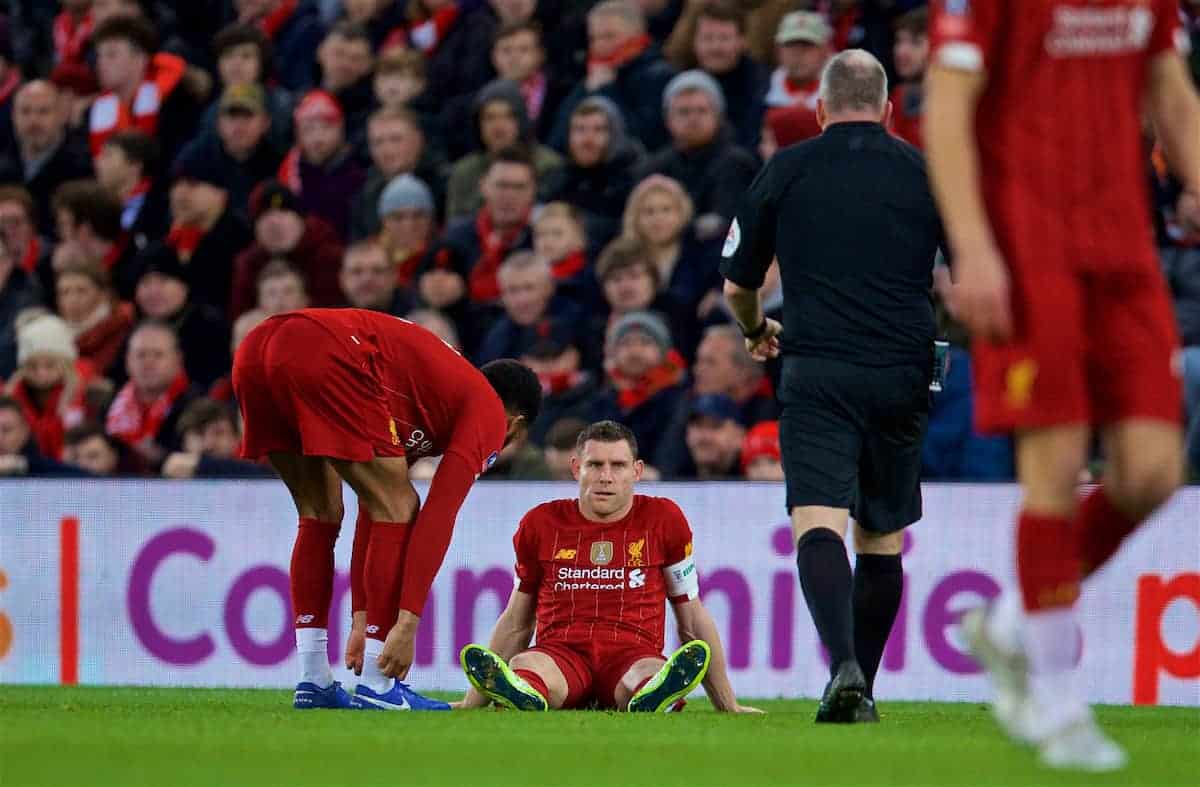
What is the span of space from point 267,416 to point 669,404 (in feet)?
13.1

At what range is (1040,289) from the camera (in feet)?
16.4

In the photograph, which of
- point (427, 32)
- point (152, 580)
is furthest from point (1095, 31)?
point (427, 32)

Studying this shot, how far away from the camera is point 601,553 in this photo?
27.0ft

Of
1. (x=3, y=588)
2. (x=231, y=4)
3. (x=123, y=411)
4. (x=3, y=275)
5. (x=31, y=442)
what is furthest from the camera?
(x=231, y=4)

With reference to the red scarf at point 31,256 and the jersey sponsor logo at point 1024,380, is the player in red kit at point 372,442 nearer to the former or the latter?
the jersey sponsor logo at point 1024,380

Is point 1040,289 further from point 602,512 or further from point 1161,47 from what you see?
point 602,512

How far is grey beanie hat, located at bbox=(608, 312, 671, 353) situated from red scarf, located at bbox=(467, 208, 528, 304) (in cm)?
147

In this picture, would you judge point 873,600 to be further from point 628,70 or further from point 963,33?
point 628,70

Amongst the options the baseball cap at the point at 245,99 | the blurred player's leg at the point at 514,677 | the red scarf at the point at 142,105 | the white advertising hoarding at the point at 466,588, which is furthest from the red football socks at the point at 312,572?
the red scarf at the point at 142,105

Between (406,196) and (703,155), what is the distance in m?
1.98

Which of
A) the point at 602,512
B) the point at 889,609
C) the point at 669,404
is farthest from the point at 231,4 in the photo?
the point at 889,609

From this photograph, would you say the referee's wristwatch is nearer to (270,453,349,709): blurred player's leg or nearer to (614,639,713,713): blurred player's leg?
(614,639,713,713): blurred player's leg

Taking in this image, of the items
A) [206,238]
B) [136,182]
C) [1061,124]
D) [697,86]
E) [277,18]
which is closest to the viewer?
[1061,124]

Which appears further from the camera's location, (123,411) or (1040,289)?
(123,411)
